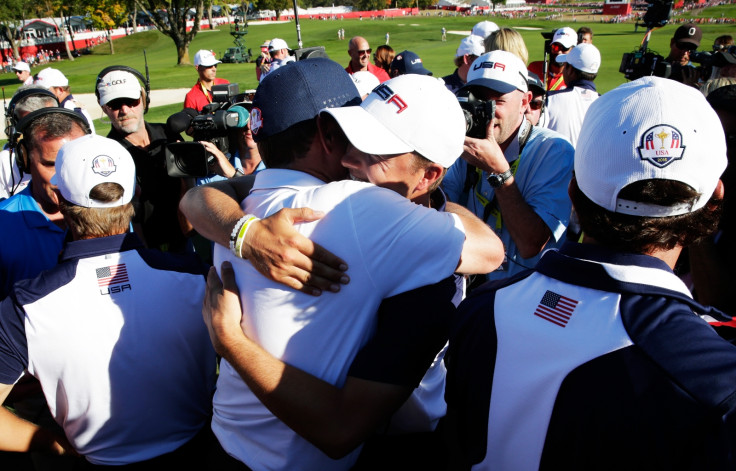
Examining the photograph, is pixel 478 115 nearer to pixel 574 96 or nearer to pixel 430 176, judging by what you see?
pixel 430 176

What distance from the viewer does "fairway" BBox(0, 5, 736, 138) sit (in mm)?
24370

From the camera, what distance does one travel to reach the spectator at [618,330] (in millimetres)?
1064

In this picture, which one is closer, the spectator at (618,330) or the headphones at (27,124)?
the spectator at (618,330)

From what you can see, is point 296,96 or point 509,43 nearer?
point 296,96

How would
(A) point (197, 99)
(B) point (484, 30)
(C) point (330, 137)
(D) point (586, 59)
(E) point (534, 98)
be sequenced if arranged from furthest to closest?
(A) point (197, 99) < (B) point (484, 30) < (D) point (586, 59) < (E) point (534, 98) < (C) point (330, 137)

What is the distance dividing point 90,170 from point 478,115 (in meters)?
1.91

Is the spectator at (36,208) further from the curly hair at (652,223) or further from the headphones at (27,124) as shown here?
the curly hair at (652,223)

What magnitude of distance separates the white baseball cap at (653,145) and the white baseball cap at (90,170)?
198cm

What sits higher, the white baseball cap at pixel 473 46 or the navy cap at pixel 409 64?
the white baseball cap at pixel 473 46

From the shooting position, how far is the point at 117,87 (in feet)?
14.0

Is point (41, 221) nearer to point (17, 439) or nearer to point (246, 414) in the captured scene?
point (17, 439)

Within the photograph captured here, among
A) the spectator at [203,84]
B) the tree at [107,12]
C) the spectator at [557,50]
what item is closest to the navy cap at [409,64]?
the spectator at [557,50]

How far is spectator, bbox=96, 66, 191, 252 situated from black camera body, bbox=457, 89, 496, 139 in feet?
7.84

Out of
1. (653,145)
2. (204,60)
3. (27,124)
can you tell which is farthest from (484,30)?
(653,145)
